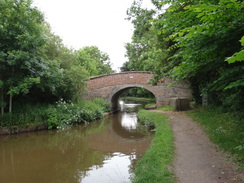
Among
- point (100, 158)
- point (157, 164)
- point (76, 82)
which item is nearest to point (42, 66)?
point (76, 82)

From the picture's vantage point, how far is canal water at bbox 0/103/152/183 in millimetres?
4793

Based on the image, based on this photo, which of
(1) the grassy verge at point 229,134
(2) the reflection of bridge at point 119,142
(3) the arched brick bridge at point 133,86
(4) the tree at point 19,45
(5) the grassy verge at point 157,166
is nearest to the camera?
(5) the grassy verge at point 157,166

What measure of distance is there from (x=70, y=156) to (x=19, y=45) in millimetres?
5281

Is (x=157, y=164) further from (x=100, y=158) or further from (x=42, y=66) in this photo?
(x=42, y=66)

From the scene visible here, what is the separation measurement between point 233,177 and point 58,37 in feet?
40.5

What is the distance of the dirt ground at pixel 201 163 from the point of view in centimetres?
353

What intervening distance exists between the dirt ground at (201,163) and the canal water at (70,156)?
4.00 ft

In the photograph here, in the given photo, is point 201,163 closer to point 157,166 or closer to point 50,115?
point 157,166

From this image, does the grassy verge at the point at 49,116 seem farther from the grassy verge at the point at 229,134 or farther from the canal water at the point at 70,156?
the grassy verge at the point at 229,134

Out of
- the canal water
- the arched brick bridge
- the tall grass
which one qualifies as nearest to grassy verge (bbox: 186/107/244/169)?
the canal water

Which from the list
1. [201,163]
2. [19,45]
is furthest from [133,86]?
[201,163]

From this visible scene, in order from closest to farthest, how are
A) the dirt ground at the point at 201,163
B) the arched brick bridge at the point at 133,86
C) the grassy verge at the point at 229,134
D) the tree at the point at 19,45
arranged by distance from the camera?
the dirt ground at the point at 201,163 → the grassy verge at the point at 229,134 → the tree at the point at 19,45 → the arched brick bridge at the point at 133,86

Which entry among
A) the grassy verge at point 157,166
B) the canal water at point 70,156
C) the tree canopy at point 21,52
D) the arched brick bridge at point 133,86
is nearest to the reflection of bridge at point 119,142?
the canal water at point 70,156

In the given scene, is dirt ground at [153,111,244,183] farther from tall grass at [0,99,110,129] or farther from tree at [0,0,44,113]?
tall grass at [0,99,110,129]
